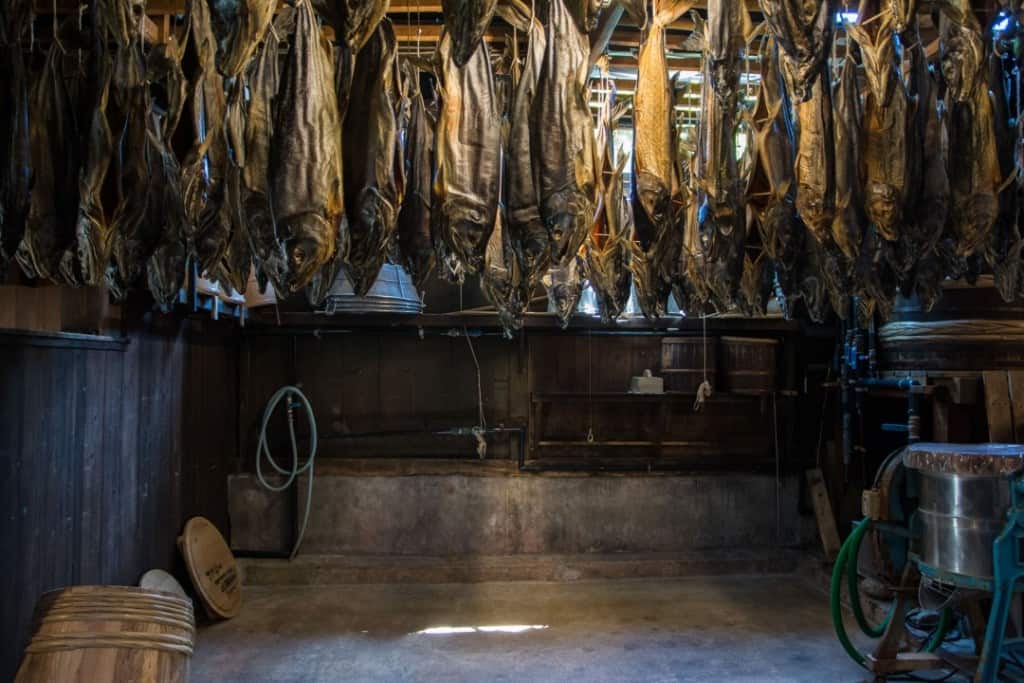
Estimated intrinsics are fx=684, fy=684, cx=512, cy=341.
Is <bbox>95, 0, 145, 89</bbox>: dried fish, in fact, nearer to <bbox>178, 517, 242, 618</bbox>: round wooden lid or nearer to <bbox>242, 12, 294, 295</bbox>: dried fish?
<bbox>242, 12, 294, 295</bbox>: dried fish

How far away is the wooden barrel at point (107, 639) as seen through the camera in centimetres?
181

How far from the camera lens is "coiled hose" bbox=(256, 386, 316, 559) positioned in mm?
6020

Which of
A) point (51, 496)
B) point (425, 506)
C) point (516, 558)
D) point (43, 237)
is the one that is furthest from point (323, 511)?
point (43, 237)

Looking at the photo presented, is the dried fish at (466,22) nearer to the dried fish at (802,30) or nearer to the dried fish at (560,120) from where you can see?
the dried fish at (560,120)

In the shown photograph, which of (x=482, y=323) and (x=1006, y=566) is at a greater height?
(x=482, y=323)

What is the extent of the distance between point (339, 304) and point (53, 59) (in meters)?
3.64

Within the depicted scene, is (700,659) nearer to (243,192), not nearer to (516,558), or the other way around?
(516,558)

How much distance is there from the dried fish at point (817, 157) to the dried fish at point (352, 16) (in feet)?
3.41

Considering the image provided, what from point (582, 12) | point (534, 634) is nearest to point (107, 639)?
point (582, 12)

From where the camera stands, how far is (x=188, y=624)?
1.98 m

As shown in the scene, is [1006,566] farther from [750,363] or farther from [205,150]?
[205,150]

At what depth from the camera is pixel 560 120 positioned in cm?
154

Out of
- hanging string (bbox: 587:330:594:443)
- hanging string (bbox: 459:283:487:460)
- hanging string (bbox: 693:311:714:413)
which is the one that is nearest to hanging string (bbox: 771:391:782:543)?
hanging string (bbox: 693:311:714:413)

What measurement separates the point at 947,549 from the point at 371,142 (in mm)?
3433
